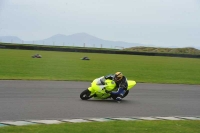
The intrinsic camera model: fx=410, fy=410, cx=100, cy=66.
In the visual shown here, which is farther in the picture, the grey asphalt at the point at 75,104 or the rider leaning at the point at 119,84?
the rider leaning at the point at 119,84

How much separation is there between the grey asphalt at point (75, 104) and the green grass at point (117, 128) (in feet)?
4.29

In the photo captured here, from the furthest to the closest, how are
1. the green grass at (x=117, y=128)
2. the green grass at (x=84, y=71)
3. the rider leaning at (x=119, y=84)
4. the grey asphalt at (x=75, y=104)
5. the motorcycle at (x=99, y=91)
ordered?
the green grass at (x=84, y=71) < the rider leaning at (x=119, y=84) < the motorcycle at (x=99, y=91) < the grey asphalt at (x=75, y=104) < the green grass at (x=117, y=128)

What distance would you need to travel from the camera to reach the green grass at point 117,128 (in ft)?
29.8

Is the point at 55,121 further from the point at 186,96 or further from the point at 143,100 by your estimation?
the point at 186,96

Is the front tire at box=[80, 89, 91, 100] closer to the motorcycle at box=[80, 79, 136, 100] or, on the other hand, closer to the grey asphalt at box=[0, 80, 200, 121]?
the motorcycle at box=[80, 79, 136, 100]

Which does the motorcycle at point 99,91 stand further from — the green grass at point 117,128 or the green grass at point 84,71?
the green grass at point 84,71

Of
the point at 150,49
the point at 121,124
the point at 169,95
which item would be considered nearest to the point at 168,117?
the point at 121,124

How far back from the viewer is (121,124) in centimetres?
1030

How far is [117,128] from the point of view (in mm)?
9719

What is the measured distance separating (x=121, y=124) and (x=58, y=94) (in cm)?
600

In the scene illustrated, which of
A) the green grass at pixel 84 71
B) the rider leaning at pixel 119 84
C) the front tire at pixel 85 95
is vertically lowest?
the green grass at pixel 84 71

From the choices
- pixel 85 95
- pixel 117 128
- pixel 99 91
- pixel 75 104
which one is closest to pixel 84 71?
pixel 85 95

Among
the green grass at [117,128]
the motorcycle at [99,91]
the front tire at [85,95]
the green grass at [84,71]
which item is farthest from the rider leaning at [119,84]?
the green grass at [84,71]

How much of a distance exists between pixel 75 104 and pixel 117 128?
13.5 ft
